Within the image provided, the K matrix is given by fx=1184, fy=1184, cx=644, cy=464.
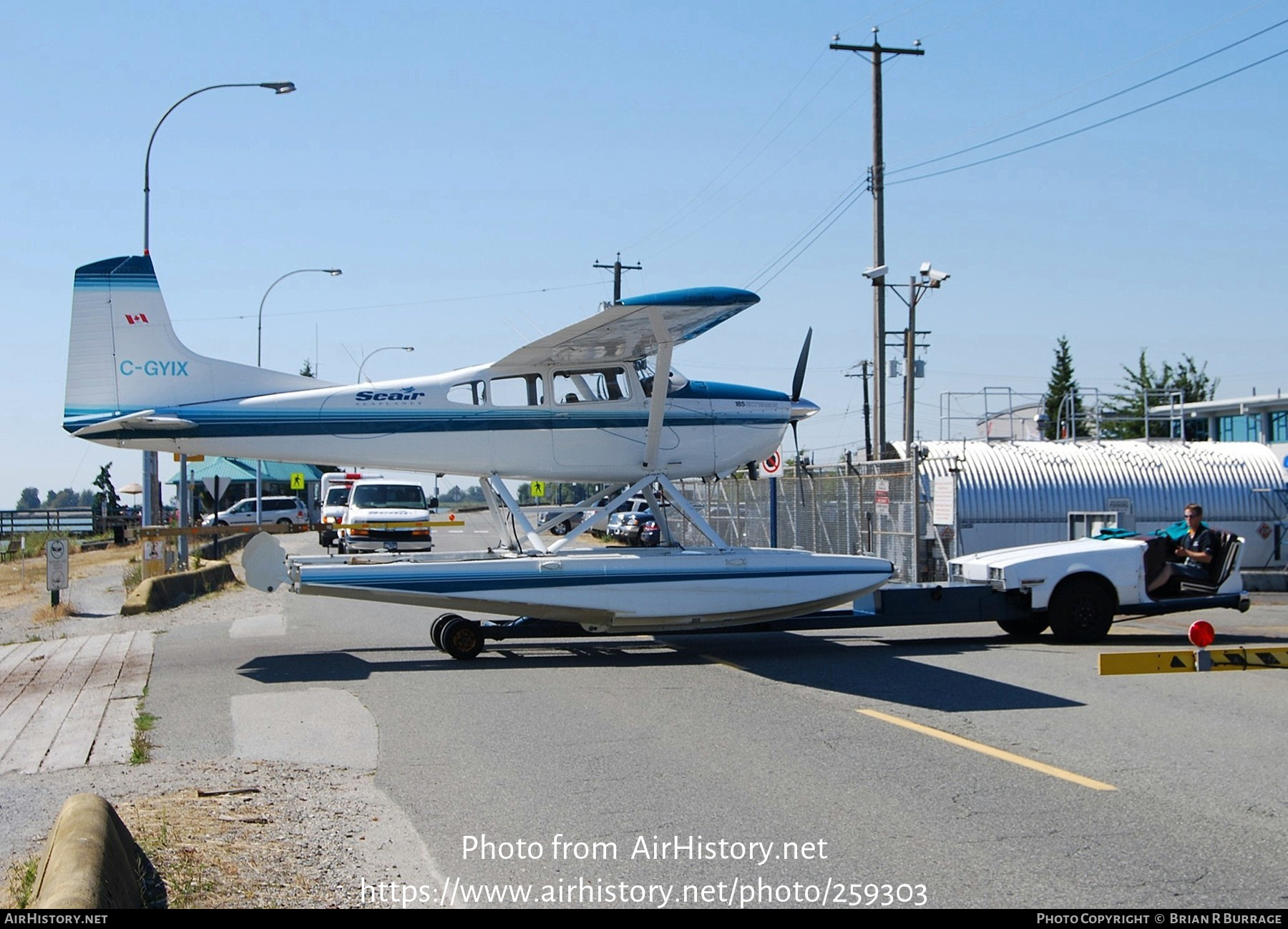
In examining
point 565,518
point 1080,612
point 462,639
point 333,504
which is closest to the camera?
point 462,639

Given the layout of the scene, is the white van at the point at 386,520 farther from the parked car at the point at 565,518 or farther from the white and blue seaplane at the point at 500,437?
the white and blue seaplane at the point at 500,437

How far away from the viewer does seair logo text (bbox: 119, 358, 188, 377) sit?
1321cm

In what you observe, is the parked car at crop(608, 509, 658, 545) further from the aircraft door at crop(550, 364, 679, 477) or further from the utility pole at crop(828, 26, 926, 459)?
the aircraft door at crop(550, 364, 679, 477)

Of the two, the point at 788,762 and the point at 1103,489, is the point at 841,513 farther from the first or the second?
the point at 788,762

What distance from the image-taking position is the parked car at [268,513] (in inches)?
2266

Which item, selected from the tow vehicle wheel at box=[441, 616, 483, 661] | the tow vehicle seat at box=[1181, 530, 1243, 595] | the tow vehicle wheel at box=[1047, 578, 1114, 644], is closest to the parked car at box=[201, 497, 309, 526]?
the tow vehicle wheel at box=[441, 616, 483, 661]

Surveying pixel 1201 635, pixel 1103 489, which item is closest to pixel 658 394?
pixel 1201 635

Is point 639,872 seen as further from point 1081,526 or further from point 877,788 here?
point 1081,526

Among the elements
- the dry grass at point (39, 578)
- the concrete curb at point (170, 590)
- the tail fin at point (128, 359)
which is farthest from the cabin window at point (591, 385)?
the dry grass at point (39, 578)

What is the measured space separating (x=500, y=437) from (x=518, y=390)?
0.65 meters

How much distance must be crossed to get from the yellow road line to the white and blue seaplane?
3.64 metres

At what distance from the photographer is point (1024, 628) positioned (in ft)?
49.7

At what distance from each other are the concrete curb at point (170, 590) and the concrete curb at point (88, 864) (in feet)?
48.9

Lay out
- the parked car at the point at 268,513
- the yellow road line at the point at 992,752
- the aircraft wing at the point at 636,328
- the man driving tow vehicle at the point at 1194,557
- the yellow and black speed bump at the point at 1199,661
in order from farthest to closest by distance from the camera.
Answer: the parked car at the point at 268,513 < the man driving tow vehicle at the point at 1194,557 < the aircraft wing at the point at 636,328 < the yellow road line at the point at 992,752 < the yellow and black speed bump at the point at 1199,661
